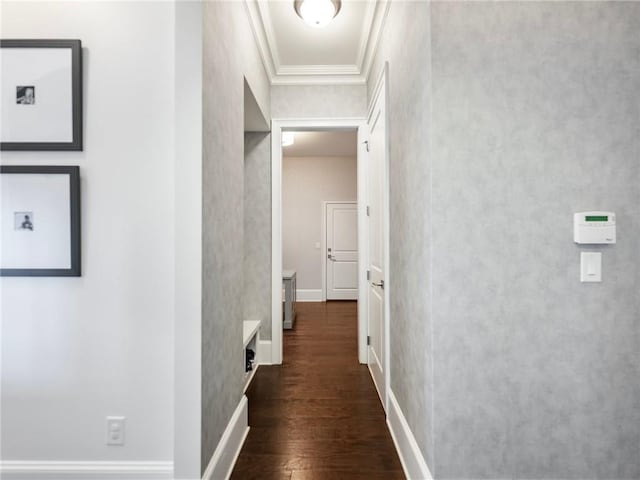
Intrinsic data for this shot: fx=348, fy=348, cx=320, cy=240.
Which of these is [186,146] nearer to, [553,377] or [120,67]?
[120,67]

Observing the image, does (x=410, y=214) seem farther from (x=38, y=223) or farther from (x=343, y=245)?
(x=343, y=245)

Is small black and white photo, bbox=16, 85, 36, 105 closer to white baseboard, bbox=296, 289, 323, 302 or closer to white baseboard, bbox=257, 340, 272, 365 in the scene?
white baseboard, bbox=257, 340, 272, 365

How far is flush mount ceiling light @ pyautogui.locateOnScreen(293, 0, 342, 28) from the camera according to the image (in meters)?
2.29

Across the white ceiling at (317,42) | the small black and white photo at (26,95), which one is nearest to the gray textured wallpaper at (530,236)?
the white ceiling at (317,42)

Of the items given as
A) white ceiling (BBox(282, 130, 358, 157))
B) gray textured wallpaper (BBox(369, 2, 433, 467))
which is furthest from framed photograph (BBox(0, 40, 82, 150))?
white ceiling (BBox(282, 130, 358, 157))

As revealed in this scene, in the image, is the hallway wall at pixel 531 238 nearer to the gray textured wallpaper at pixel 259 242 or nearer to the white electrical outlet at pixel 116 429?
the white electrical outlet at pixel 116 429

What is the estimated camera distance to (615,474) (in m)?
1.45

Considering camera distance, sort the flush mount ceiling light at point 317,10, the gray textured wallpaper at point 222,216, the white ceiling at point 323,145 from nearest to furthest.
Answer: the gray textured wallpaper at point 222,216
the flush mount ceiling light at point 317,10
the white ceiling at point 323,145

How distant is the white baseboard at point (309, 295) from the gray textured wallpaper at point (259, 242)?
142 inches

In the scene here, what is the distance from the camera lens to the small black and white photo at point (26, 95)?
5.28 ft

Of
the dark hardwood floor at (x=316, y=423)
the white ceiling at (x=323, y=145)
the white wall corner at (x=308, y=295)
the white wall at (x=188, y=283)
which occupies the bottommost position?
the dark hardwood floor at (x=316, y=423)

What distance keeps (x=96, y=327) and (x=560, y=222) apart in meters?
2.09

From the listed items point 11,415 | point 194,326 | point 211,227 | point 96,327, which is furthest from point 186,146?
point 11,415

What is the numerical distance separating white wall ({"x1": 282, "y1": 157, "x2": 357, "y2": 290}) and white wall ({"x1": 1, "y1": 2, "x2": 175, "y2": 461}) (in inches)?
212
